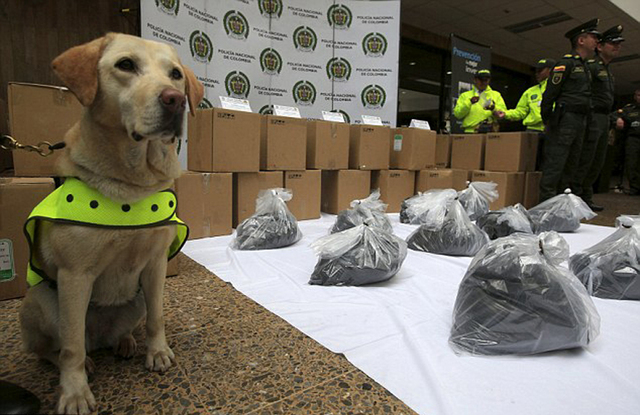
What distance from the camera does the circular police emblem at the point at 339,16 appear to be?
438 centimetres

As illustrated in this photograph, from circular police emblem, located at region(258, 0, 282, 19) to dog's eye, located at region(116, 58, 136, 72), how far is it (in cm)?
358

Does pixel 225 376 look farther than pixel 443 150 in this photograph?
No

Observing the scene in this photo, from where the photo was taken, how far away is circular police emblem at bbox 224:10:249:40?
12.1 feet

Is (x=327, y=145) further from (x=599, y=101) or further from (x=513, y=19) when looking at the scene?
(x=513, y=19)

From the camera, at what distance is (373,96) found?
4.56 meters

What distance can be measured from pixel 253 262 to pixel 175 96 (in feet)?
4.32

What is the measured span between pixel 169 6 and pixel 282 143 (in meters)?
1.59

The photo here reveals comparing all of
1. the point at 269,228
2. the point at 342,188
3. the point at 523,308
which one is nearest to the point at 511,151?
the point at 342,188

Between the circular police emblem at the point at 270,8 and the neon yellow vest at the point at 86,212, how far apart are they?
371cm

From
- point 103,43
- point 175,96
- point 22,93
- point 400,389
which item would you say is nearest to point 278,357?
point 400,389

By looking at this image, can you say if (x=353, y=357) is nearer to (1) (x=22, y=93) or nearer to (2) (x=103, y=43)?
(2) (x=103, y=43)

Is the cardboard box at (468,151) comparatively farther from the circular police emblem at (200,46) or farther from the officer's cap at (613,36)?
the circular police emblem at (200,46)

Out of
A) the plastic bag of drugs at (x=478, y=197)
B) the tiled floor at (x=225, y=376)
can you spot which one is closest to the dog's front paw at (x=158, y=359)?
the tiled floor at (x=225, y=376)

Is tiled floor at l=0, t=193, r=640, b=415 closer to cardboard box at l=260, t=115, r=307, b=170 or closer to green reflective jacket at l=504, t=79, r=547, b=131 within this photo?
cardboard box at l=260, t=115, r=307, b=170
